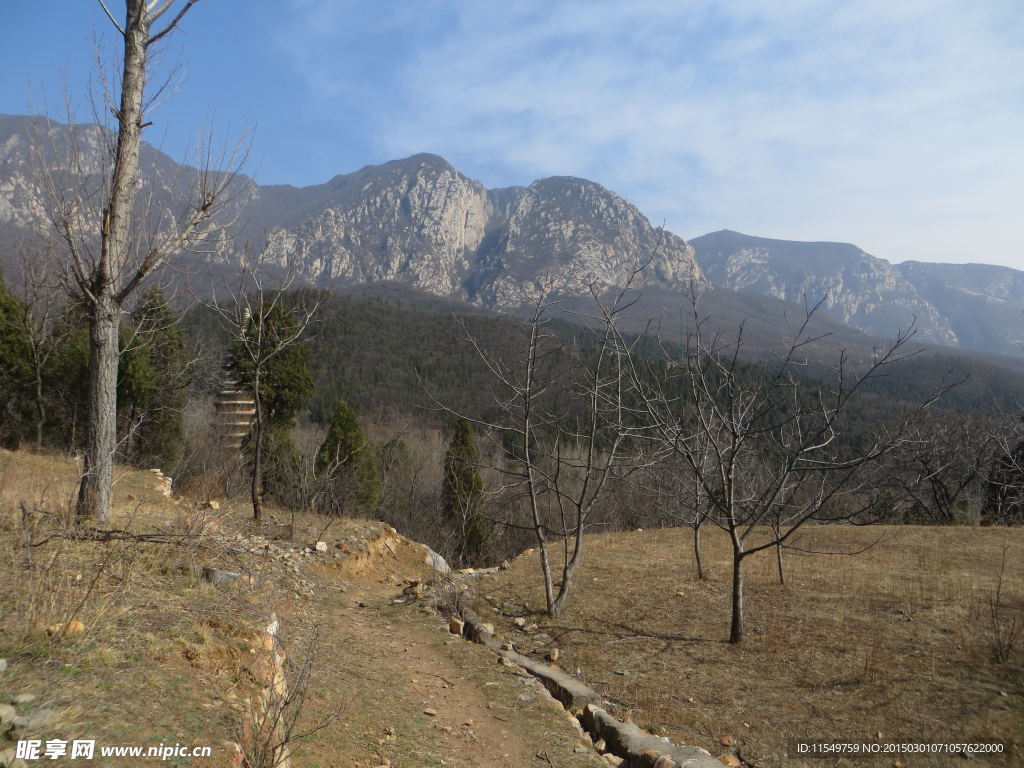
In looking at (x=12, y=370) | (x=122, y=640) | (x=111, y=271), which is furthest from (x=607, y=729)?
(x=12, y=370)

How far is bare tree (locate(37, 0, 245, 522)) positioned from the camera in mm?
5414

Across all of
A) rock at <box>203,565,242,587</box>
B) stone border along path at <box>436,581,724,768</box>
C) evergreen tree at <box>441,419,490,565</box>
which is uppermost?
rock at <box>203,565,242,587</box>

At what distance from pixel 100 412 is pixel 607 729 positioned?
5.32 metres

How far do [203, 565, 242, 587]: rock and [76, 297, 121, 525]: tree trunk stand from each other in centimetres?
131

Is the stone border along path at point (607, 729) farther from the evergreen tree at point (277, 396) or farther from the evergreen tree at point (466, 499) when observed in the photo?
the evergreen tree at point (466, 499)

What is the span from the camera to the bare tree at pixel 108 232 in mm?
5414

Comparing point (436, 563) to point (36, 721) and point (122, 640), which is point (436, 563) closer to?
point (122, 640)

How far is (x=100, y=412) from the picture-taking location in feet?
18.0

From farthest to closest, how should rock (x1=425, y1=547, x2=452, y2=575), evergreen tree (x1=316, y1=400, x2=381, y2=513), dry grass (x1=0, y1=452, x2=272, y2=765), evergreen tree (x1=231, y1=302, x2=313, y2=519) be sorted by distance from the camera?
evergreen tree (x1=316, y1=400, x2=381, y2=513) → evergreen tree (x1=231, y1=302, x2=313, y2=519) → rock (x1=425, y1=547, x2=452, y2=575) → dry grass (x1=0, y1=452, x2=272, y2=765)

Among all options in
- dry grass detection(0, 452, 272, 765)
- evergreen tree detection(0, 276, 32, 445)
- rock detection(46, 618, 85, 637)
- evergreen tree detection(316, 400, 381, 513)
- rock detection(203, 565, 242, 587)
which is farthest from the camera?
evergreen tree detection(316, 400, 381, 513)

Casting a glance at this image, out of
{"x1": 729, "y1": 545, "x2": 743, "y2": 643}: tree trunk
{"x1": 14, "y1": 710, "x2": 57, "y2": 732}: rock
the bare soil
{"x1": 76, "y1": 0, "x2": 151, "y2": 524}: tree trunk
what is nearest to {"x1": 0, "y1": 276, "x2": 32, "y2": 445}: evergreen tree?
the bare soil

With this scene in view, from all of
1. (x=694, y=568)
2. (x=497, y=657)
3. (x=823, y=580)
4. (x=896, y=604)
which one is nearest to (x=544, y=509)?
(x=694, y=568)

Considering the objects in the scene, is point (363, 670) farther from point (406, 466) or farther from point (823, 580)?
point (406, 466)

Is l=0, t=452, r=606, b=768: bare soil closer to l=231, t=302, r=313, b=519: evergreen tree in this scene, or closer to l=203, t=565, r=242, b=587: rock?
l=203, t=565, r=242, b=587: rock
